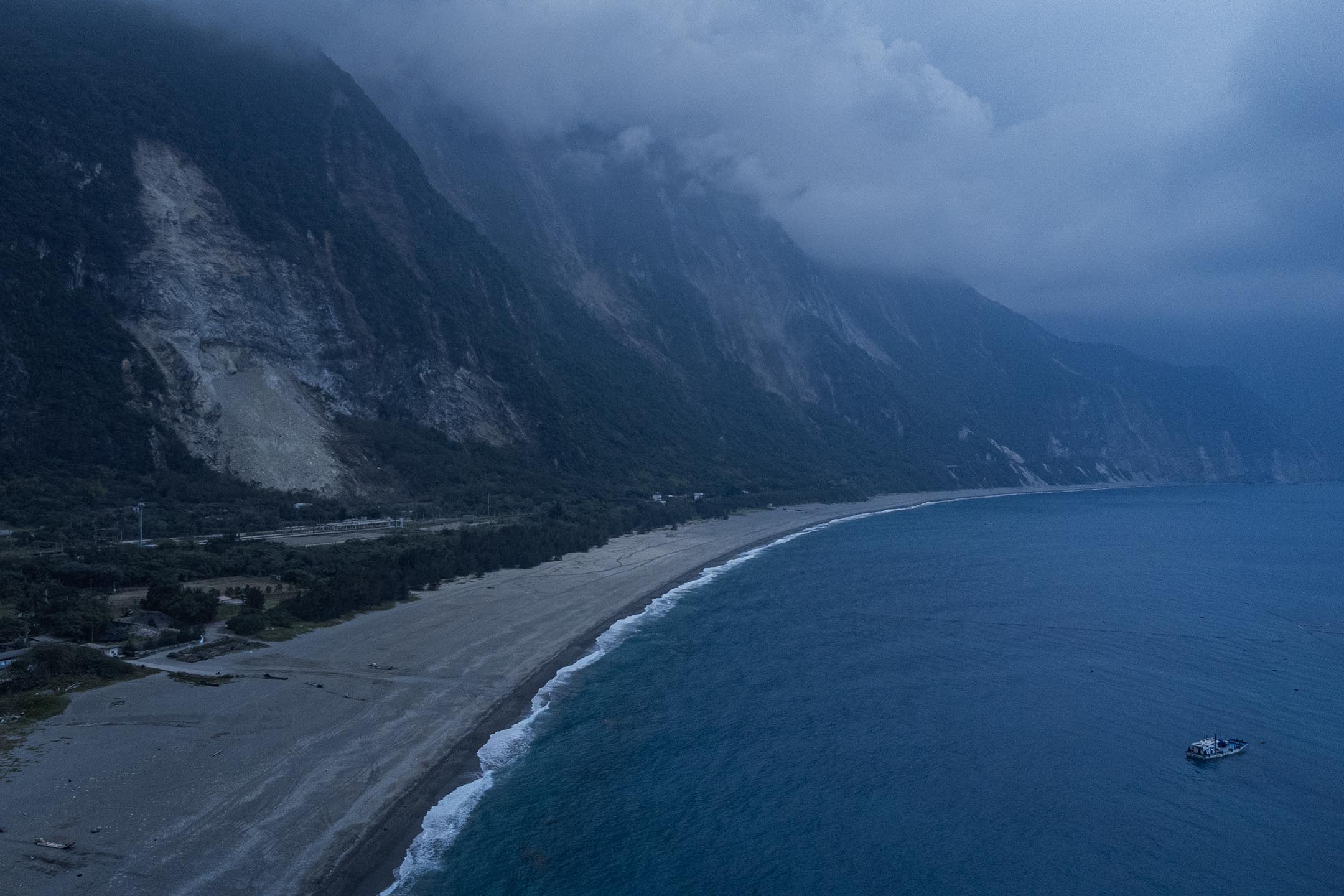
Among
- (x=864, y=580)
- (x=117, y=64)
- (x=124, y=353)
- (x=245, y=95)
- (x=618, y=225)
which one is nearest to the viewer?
(x=864, y=580)

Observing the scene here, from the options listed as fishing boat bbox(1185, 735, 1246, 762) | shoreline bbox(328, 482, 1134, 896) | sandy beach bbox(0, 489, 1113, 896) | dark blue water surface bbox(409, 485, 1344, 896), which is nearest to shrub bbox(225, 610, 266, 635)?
sandy beach bbox(0, 489, 1113, 896)

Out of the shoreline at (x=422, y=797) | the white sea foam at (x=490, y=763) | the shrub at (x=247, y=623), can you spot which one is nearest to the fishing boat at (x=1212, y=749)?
the white sea foam at (x=490, y=763)

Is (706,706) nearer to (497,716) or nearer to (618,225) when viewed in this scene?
(497,716)

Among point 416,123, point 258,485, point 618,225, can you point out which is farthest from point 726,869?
point 618,225

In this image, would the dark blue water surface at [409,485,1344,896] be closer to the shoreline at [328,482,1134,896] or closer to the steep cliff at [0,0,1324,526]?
the shoreline at [328,482,1134,896]

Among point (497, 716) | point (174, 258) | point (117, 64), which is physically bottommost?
point (497, 716)

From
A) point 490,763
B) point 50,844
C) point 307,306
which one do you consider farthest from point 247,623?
point 307,306

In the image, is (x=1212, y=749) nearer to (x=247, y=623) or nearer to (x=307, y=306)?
(x=247, y=623)

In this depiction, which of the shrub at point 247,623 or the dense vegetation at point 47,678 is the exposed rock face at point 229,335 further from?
the dense vegetation at point 47,678
